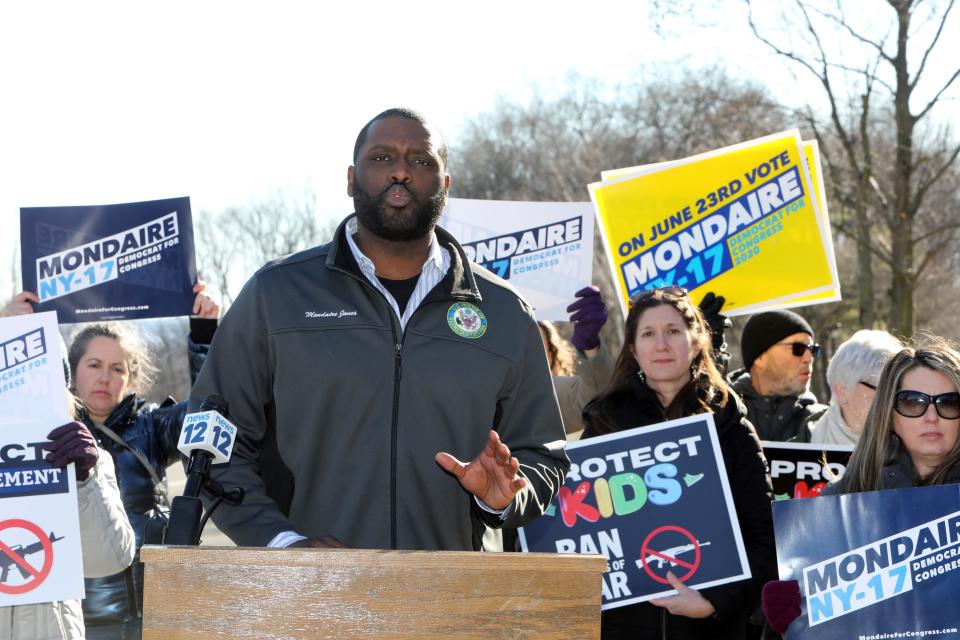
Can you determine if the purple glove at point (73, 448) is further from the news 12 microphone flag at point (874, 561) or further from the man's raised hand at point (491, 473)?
the news 12 microphone flag at point (874, 561)

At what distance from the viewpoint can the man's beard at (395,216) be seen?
3398mm

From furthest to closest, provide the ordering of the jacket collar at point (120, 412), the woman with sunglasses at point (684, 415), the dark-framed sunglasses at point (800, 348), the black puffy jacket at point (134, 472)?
the dark-framed sunglasses at point (800, 348)
the jacket collar at point (120, 412)
the black puffy jacket at point (134, 472)
the woman with sunglasses at point (684, 415)

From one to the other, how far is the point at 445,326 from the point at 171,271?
3.26 meters

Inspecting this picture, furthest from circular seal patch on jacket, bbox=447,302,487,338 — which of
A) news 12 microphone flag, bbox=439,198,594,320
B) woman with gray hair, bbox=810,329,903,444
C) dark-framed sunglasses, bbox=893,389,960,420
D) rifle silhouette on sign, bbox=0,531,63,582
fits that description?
news 12 microphone flag, bbox=439,198,594,320

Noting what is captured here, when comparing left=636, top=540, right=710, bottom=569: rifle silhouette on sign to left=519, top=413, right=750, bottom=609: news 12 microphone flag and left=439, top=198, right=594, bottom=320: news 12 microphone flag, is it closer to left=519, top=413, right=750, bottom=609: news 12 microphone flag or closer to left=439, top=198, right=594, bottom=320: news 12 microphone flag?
left=519, top=413, right=750, bottom=609: news 12 microphone flag

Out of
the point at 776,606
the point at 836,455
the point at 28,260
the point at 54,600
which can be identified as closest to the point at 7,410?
the point at 54,600

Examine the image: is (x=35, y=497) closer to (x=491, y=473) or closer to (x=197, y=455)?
(x=197, y=455)

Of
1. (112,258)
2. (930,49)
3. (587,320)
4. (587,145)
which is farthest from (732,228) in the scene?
(587,145)

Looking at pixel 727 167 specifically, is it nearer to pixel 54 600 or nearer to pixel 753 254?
pixel 753 254

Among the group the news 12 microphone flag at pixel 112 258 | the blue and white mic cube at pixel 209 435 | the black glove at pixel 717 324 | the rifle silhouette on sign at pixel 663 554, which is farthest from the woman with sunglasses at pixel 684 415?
the blue and white mic cube at pixel 209 435

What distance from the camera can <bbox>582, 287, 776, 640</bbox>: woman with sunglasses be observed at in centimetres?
489

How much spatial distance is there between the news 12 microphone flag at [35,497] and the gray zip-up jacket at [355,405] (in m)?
1.82

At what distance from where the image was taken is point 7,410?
497 cm

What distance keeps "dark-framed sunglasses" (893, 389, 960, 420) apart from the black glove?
5.22ft
